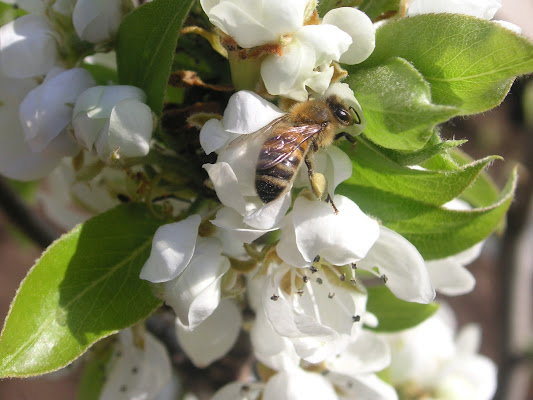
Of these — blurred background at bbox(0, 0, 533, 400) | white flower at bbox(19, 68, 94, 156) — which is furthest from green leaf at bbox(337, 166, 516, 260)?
white flower at bbox(19, 68, 94, 156)

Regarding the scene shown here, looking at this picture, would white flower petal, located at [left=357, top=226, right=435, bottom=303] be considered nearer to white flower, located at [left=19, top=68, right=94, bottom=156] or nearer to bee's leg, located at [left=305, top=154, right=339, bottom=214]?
bee's leg, located at [left=305, top=154, right=339, bottom=214]

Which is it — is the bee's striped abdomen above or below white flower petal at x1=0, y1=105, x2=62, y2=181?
above

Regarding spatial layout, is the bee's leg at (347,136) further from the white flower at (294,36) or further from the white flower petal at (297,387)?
the white flower petal at (297,387)

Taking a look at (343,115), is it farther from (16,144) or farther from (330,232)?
(16,144)

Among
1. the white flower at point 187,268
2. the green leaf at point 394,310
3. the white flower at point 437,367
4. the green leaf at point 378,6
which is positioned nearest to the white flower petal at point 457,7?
the green leaf at point 378,6

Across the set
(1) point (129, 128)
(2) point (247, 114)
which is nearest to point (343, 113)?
(2) point (247, 114)

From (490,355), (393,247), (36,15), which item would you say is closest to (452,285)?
(393,247)
